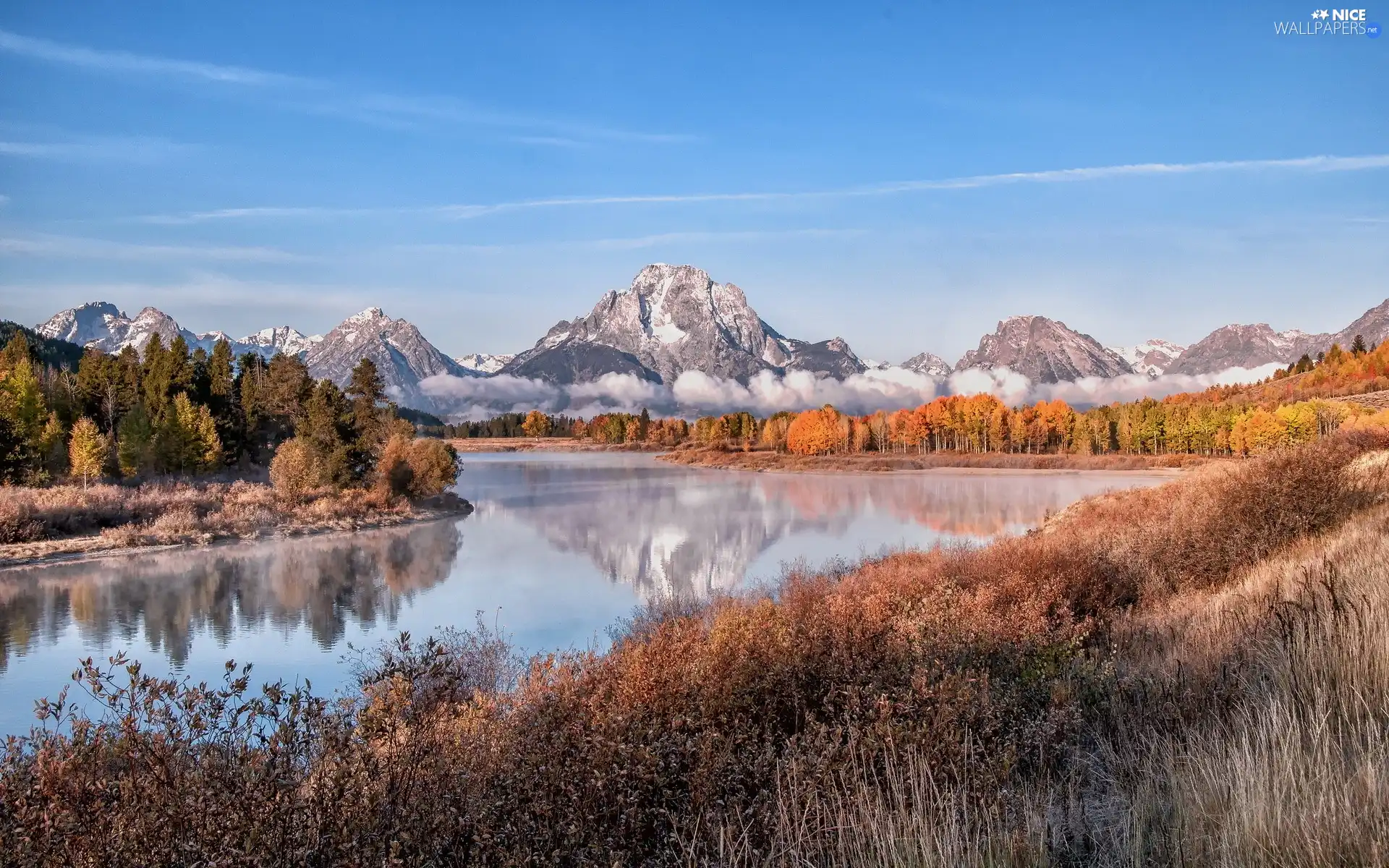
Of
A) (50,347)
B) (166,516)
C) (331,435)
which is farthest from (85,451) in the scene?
(50,347)

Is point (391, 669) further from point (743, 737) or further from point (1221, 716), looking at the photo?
point (1221, 716)

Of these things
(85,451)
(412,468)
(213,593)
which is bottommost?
(213,593)

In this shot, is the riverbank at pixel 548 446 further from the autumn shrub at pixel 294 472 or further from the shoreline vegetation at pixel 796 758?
the shoreline vegetation at pixel 796 758

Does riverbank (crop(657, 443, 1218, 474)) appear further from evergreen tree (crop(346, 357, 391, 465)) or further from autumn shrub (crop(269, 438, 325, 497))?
autumn shrub (crop(269, 438, 325, 497))

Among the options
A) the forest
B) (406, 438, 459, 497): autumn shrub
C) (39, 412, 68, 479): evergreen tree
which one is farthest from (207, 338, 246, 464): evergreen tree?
the forest

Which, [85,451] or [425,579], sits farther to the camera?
[85,451]

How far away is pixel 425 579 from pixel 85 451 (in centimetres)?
2598

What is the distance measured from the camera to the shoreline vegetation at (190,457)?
1223 inches

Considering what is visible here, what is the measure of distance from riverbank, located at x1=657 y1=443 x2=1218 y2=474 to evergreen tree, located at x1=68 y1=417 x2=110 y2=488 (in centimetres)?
6392

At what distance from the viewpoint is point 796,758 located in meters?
4.79

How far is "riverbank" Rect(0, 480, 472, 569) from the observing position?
27750 millimetres

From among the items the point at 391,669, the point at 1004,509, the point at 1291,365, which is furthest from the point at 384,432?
the point at 1291,365

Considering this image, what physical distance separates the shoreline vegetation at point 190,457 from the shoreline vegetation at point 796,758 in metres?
27.3

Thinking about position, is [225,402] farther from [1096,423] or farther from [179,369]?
[1096,423]
